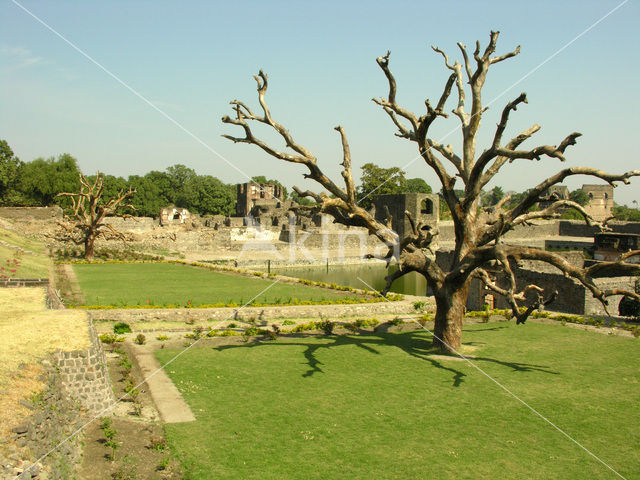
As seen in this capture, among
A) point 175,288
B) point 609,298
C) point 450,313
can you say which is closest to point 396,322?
point 450,313

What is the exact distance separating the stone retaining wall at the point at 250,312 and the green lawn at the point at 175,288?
5.39ft

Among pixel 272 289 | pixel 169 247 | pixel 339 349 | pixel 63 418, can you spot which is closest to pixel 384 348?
pixel 339 349

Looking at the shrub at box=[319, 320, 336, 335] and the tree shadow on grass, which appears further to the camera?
the shrub at box=[319, 320, 336, 335]

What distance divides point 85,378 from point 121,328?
254 inches

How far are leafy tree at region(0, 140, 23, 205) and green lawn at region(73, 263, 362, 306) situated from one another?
121 feet

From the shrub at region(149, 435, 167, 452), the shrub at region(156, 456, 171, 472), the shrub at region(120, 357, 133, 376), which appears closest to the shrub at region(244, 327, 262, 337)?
the shrub at region(120, 357, 133, 376)

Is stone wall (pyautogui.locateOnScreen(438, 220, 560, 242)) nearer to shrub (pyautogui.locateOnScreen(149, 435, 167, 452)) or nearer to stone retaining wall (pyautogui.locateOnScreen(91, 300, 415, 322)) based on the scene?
stone retaining wall (pyautogui.locateOnScreen(91, 300, 415, 322))

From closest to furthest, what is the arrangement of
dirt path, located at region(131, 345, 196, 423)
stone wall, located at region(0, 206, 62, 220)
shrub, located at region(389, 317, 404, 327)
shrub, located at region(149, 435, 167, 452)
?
shrub, located at region(149, 435, 167, 452), dirt path, located at region(131, 345, 196, 423), shrub, located at region(389, 317, 404, 327), stone wall, located at region(0, 206, 62, 220)

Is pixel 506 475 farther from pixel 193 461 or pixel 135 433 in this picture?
pixel 135 433

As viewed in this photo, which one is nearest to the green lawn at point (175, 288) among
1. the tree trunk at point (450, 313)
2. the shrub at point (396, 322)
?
the shrub at point (396, 322)

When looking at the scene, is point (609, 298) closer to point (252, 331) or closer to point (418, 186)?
point (252, 331)

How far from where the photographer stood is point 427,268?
14.0 metres

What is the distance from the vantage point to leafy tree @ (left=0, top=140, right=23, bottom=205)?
6059cm

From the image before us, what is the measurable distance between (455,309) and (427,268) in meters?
1.32
